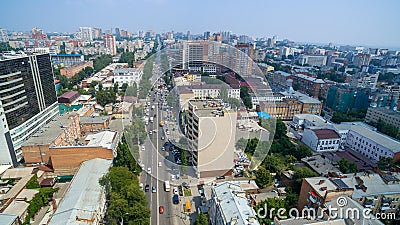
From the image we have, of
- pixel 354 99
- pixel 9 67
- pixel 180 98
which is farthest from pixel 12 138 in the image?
pixel 354 99

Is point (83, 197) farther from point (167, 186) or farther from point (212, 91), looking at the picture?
point (212, 91)

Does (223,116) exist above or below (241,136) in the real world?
above

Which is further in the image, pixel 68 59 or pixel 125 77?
pixel 68 59

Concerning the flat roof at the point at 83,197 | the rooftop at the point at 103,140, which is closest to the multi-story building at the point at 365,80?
the rooftop at the point at 103,140

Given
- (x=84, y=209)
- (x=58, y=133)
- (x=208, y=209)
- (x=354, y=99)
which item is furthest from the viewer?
(x=354, y=99)

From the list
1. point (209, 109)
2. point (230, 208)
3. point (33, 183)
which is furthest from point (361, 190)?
point (33, 183)

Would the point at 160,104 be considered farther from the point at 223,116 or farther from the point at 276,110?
the point at 223,116

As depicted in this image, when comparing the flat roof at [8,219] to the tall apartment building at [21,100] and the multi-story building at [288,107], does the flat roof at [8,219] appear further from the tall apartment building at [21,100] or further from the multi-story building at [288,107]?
the multi-story building at [288,107]

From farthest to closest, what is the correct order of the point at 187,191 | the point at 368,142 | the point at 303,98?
the point at 303,98 < the point at 368,142 < the point at 187,191
